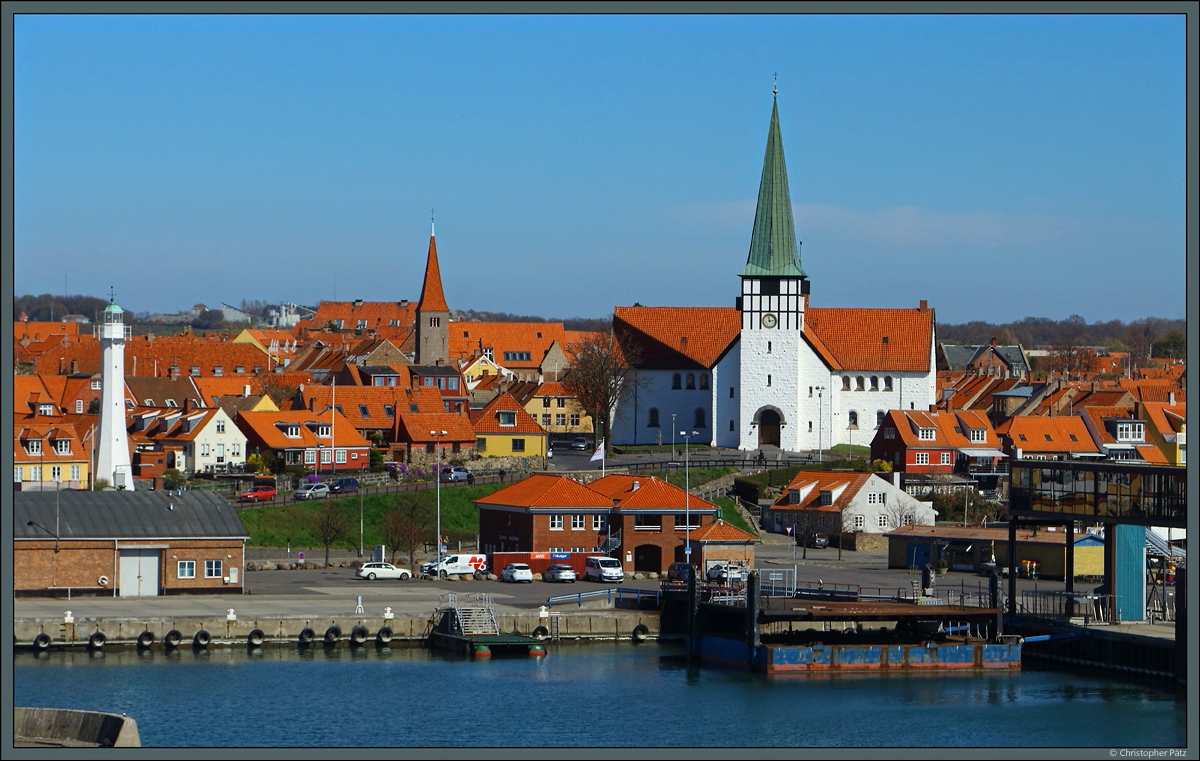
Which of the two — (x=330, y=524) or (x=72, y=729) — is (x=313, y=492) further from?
(x=72, y=729)

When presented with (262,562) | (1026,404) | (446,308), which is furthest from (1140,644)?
(446,308)

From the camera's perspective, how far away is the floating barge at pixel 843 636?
1768 inches

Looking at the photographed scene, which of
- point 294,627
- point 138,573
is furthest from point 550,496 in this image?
point 294,627

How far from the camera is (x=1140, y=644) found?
43438 millimetres

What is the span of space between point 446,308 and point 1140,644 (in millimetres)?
80089

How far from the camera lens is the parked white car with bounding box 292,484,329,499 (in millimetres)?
67562

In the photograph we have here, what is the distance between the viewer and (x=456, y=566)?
186 ft

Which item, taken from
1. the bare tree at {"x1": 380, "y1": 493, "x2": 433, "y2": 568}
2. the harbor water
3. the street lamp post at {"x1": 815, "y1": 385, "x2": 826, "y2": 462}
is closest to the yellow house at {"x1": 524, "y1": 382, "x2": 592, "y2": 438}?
the street lamp post at {"x1": 815, "y1": 385, "x2": 826, "y2": 462}

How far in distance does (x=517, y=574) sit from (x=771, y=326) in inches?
1506

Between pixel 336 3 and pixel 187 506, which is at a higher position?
pixel 336 3

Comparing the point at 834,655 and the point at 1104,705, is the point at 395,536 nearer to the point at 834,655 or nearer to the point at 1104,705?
the point at 834,655

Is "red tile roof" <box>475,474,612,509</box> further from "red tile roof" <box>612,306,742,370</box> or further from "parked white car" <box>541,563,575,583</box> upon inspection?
"red tile roof" <box>612,306,742,370</box>

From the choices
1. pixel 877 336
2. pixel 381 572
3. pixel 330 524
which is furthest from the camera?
pixel 877 336

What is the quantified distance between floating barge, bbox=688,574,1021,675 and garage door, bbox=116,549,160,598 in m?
14.6
